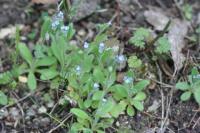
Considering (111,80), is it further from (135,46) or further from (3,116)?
(3,116)

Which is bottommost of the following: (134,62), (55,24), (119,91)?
(119,91)

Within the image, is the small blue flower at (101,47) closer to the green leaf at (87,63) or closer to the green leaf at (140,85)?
the green leaf at (87,63)

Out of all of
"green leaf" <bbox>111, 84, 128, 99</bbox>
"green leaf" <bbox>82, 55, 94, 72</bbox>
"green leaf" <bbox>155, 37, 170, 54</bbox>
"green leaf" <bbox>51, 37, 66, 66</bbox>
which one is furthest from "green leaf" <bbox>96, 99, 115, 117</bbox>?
"green leaf" <bbox>155, 37, 170, 54</bbox>

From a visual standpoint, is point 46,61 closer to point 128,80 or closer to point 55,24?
point 55,24

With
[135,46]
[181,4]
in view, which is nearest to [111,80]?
[135,46]

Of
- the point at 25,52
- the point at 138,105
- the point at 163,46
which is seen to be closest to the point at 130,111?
the point at 138,105

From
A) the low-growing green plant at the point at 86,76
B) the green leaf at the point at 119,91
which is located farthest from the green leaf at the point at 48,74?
the green leaf at the point at 119,91
